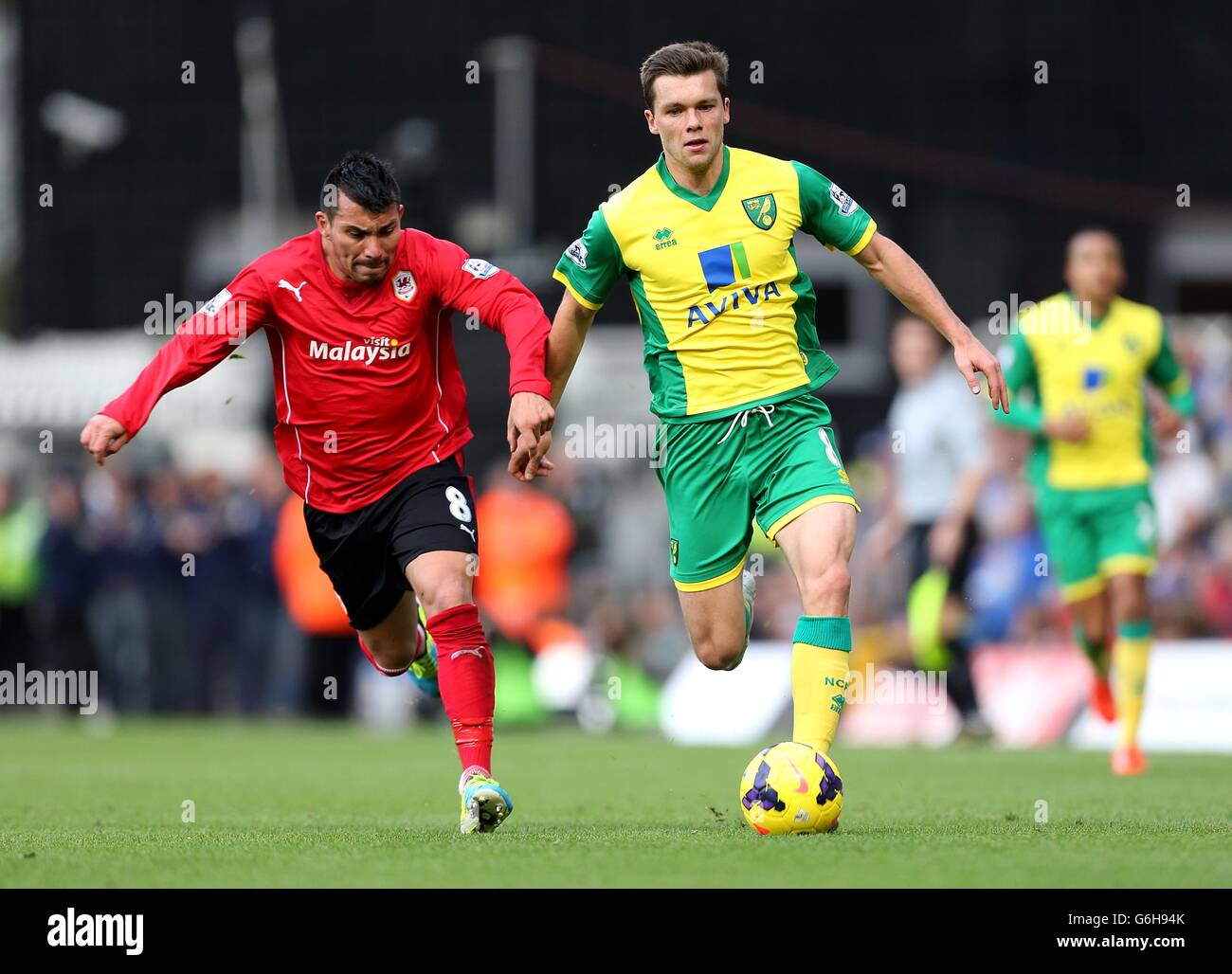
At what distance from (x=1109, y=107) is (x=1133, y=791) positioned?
55.2 ft

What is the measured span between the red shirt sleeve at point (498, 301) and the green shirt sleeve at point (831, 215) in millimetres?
1104

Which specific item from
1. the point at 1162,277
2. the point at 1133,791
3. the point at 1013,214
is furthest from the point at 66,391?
the point at 1133,791

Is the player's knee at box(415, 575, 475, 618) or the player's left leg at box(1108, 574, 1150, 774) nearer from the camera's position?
the player's knee at box(415, 575, 475, 618)

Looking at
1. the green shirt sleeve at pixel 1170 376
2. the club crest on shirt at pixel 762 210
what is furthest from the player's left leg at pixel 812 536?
the green shirt sleeve at pixel 1170 376

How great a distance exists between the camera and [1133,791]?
1013 centimetres

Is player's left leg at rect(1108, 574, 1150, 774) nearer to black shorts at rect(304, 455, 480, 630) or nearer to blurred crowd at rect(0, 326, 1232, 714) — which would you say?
blurred crowd at rect(0, 326, 1232, 714)

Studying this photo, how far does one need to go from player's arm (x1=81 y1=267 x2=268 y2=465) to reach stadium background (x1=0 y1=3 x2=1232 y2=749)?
865 cm

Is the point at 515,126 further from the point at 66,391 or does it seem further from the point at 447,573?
the point at 447,573

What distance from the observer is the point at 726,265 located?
819cm

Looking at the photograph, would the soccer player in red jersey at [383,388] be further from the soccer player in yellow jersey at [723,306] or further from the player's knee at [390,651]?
the player's knee at [390,651]

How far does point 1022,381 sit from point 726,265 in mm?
5004

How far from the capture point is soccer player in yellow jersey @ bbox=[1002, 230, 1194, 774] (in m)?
12.3
